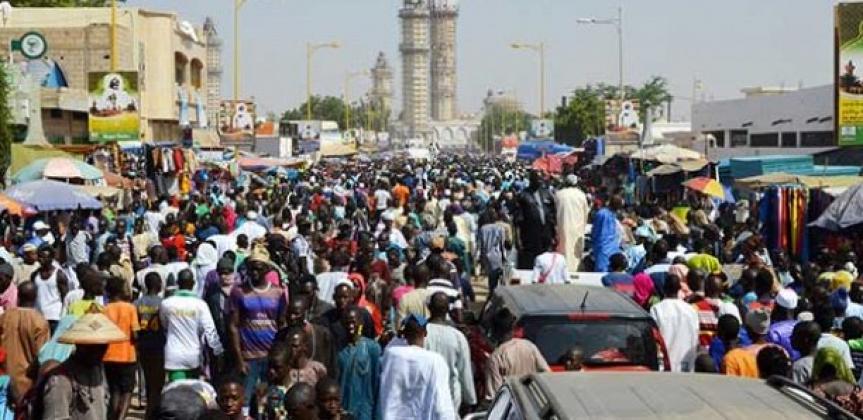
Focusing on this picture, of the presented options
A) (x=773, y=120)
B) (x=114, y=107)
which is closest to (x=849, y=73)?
(x=114, y=107)

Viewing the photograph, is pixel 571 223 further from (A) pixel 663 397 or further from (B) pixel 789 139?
(B) pixel 789 139

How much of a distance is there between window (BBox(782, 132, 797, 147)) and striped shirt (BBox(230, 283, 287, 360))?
4207 cm

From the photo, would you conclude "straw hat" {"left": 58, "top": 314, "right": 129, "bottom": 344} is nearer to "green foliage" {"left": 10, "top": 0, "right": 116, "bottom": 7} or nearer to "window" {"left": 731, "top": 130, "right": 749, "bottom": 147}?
"window" {"left": 731, "top": 130, "right": 749, "bottom": 147}

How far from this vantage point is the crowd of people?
8289mm

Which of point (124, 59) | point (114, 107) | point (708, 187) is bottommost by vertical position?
point (708, 187)

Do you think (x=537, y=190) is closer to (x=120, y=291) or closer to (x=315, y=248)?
(x=315, y=248)

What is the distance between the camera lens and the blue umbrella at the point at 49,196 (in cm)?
2167

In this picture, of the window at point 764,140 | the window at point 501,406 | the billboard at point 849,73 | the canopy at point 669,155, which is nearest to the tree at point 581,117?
the window at point 764,140

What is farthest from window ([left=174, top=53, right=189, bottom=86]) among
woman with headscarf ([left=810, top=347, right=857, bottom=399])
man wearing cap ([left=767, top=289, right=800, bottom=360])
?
woman with headscarf ([left=810, top=347, right=857, bottom=399])

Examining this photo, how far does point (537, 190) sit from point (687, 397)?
14.2 meters

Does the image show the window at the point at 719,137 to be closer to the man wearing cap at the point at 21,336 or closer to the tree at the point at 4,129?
the tree at the point at 4,129

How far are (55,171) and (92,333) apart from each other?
1684cm

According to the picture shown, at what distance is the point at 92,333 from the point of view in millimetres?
8336

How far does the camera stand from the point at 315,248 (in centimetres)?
1666
